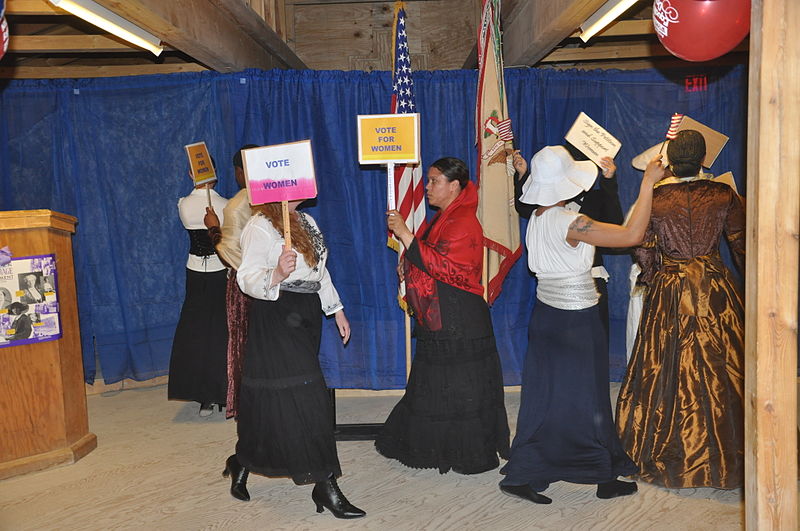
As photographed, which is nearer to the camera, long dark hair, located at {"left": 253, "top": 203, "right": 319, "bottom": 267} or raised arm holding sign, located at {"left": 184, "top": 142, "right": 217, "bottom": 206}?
long dark hair, located at {"left": 253, "top": 203, "right": 319, "bottom": 267}

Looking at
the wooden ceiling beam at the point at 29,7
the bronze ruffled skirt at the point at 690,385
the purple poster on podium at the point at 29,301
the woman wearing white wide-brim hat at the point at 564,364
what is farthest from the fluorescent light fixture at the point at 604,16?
the purple poster on podium at the point at 29,301

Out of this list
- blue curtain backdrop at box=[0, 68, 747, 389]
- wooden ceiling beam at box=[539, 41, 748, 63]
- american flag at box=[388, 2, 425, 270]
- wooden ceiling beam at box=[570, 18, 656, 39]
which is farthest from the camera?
wooden ceiling beam at box=[539, 41, 748, 63]

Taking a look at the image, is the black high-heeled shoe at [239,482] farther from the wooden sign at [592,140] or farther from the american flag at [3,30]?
the wooden sign at [592,140]

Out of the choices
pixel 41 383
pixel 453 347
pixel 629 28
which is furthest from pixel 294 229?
pixel 629 28

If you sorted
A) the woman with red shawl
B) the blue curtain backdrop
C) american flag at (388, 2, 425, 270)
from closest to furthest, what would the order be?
the woman with red shawl → american flag at (388, 2, 425, 270) → the blue curtain backdrop

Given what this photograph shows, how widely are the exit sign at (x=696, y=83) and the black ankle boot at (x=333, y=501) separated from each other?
3897 millimetres

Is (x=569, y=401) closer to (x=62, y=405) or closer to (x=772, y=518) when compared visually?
(x=772, y=518)

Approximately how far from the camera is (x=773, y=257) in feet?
7.12

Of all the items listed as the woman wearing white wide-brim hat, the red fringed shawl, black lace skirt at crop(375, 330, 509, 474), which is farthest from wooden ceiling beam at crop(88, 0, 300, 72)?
black lace skirt at crop(375, 330, 509, 474)

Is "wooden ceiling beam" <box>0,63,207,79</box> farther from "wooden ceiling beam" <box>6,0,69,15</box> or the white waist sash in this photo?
the white waist sash

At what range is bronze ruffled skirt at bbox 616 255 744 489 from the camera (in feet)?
10.8

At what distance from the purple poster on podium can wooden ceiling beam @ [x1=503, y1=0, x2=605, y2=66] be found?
9.93 feet

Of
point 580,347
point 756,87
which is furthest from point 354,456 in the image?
point 756,87

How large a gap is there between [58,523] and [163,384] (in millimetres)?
2425
